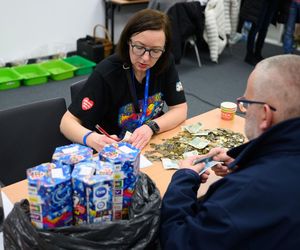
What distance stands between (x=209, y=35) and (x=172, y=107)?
291cm

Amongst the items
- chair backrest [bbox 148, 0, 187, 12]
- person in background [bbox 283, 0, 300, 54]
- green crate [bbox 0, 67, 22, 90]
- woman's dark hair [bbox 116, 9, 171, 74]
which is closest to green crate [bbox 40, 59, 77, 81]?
green crate [bbox 0, 67, 22, 90]

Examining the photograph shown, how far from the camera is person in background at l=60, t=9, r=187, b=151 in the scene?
66.3 inches

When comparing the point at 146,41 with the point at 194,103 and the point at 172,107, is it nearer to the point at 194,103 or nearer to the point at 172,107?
the point at 172,107

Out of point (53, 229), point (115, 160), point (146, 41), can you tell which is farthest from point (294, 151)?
point (146, 41)

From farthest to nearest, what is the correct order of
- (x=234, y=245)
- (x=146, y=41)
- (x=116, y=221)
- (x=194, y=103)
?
(x=194, y=103) < (x=146, y=41) < (x=116, y=221) < (x=234, y=245)

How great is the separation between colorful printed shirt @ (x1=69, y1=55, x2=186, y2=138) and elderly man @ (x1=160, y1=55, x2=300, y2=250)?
2.61 feet

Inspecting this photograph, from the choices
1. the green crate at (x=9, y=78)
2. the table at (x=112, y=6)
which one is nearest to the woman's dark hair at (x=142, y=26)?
the green crate at (x=9, y=78)

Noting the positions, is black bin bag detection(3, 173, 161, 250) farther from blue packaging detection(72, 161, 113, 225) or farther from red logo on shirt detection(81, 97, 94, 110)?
red logo on shirt detection(81, 97, 94, 110)

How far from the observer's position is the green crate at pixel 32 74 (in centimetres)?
400

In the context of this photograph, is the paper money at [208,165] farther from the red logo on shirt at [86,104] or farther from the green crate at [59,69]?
the green crate at [59,69]

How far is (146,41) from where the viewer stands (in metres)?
1.69

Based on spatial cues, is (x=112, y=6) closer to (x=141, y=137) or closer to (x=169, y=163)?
(x=141, y=137)

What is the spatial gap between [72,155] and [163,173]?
0.49 metres

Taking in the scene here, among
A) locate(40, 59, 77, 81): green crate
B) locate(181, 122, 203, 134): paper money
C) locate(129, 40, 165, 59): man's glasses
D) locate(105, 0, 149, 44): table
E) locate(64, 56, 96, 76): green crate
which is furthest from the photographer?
locate(105, 0, 149, 44): table
